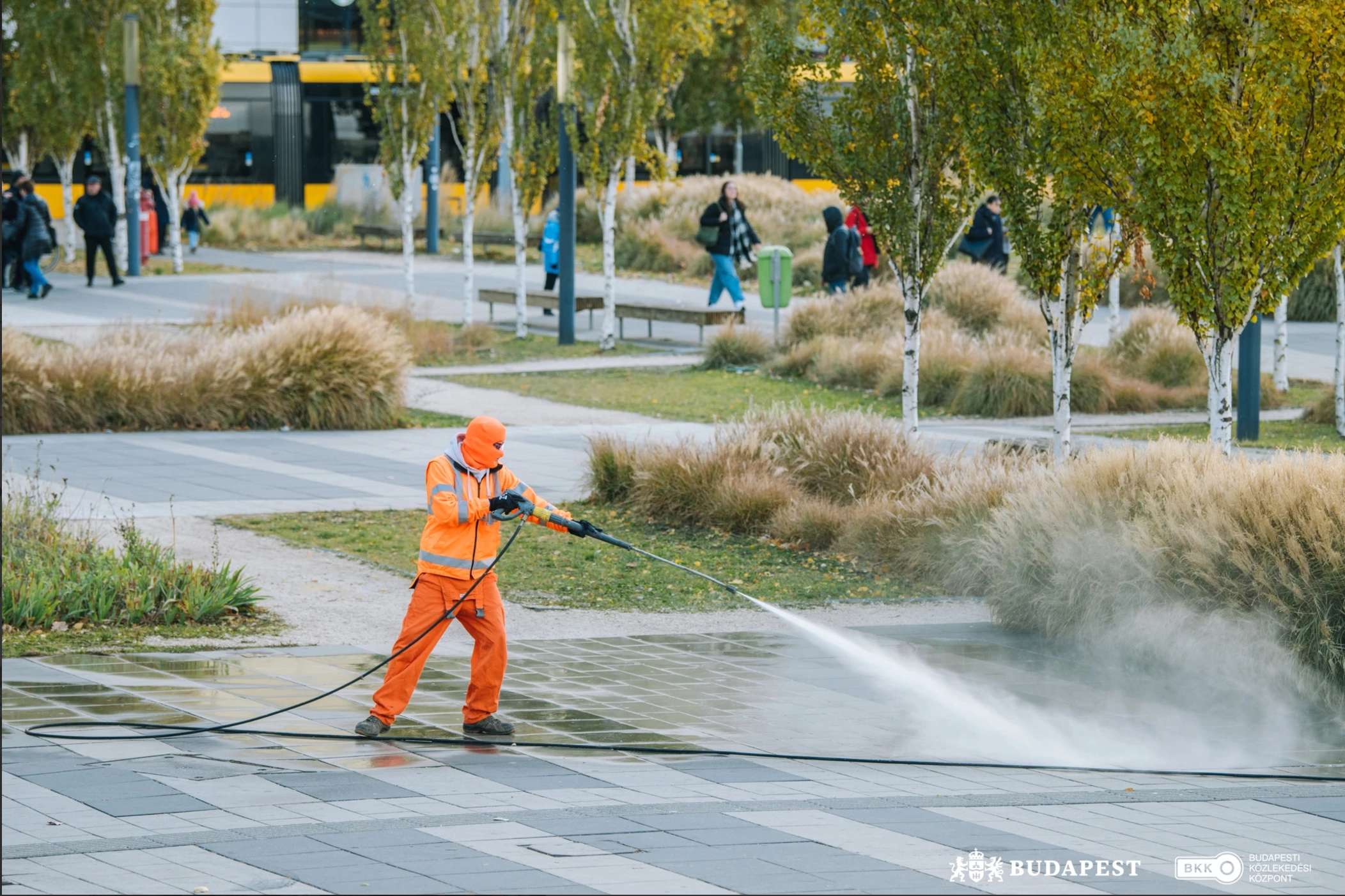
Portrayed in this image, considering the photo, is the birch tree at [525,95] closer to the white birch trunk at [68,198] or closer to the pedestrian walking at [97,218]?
the pedestrian walking at [97,218]

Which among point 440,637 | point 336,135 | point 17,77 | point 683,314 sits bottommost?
point 440,637

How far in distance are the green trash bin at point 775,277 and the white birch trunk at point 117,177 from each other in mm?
14843

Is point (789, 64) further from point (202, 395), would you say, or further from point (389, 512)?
point (202, 395)

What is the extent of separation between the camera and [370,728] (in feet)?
23.1

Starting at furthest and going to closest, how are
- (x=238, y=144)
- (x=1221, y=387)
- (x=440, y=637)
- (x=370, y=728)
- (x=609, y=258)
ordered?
(x=238, y=144) < (x=609, y=258) < (x=1221, y=387) < (x=440, y=637) < (x=370, y=728)

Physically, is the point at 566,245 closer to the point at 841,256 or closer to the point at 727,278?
the point at 727,278

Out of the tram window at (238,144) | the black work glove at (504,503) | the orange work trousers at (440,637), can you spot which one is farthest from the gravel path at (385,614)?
the tram window at (238,144)

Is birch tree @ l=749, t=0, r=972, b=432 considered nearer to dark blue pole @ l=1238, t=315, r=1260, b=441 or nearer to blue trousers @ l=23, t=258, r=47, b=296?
dark blue pole @ l=1238, t=315, r=1260, b=441

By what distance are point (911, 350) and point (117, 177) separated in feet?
74.0

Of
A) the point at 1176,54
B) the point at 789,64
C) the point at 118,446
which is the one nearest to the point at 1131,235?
the point at 1176,54

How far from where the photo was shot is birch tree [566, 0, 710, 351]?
861 inches

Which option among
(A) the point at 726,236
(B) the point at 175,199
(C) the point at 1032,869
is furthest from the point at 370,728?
(B) the point at 175,199

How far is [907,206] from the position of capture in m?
13.7

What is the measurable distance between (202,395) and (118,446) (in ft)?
4.72
